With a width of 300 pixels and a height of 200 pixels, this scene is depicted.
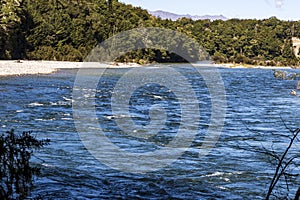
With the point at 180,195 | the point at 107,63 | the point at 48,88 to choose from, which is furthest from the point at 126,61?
the point at 180,195

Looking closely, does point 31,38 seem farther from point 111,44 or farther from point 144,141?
point 144,141

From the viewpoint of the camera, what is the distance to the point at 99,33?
97.4 metres

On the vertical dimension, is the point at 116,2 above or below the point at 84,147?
above

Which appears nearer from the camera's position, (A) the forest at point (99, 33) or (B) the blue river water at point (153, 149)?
(B) the blue river water at point (153, 149)

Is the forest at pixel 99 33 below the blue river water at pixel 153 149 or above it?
above

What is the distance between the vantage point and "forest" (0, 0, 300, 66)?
79188 mm

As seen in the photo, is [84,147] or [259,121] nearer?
→ [84,147]

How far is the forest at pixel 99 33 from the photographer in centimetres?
7919

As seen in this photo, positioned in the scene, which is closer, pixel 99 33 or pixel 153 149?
pixel 153 149

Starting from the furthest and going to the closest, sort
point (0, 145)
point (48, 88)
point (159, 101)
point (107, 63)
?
point (107, 63)
point (48, 88)
point (159, 101)
point (0, 145)

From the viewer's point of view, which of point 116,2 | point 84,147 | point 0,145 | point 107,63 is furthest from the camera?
point 116,2

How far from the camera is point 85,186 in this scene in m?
10.6

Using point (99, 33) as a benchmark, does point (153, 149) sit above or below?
below

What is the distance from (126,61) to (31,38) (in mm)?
19220
